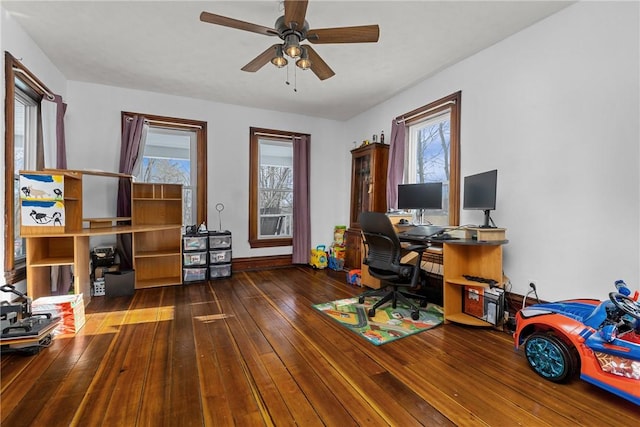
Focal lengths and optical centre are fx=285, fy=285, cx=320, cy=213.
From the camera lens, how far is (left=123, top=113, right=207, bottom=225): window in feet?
14.2

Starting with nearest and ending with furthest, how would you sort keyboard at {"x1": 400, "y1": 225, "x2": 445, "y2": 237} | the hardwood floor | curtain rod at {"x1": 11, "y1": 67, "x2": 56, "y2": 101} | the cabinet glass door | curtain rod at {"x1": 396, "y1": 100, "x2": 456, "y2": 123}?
the hardwood floor < curtain rod at {"x1": 11, "y1": 67, "x2": 56, "y2": 101} < keyboard at {"x1": 400, "y1": 225, "x2": 445, "y2": 237} < curtain rod at {"x1": 396, "y1": 100, "x2": 456, "y2": 123} < the cabinet glass door

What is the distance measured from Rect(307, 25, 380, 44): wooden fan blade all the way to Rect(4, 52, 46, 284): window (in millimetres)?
2729

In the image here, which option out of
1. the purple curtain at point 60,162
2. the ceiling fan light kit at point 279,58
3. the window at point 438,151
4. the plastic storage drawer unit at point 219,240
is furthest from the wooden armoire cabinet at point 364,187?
the purple curtain at point 60,162

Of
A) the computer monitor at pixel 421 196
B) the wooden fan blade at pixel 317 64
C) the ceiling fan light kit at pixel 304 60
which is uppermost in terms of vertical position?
the wooden fan blade at pixel 317 64

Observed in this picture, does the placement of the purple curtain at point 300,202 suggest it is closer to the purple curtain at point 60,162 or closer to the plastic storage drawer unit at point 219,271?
the plastic storage drawer unit at point 219,271

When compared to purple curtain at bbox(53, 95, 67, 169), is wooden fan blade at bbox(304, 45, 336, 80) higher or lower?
higher

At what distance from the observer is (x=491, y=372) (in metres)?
1.89

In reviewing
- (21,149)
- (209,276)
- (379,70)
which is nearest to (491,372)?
(379,70)

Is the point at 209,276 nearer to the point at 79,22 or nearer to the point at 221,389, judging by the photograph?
the point at 221,389

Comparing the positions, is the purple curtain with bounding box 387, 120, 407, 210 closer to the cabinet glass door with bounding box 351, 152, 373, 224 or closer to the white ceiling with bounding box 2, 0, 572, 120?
the cabinet glass door with bounding box 351, 152, 373, 224

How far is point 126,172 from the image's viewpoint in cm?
399

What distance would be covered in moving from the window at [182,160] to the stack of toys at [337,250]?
2263 millimetres

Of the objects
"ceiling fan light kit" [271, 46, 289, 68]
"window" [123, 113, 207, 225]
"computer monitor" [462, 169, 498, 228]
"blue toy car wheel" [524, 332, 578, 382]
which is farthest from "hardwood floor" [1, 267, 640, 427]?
"ceiling fan light kit" [271, 46, 289, 68]

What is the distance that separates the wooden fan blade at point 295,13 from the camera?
5.97 feet
